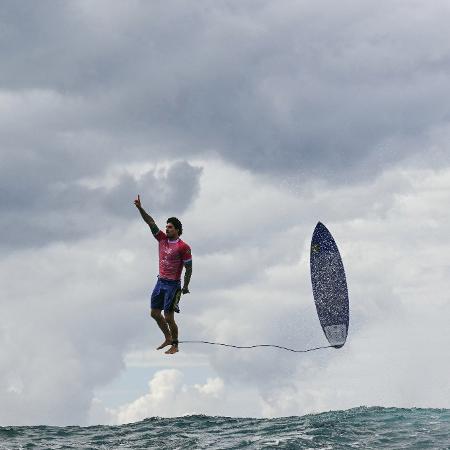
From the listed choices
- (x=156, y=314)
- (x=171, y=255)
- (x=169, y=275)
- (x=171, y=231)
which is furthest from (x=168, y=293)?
(x=171, y=231)

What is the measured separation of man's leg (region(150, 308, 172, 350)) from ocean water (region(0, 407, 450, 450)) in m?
2.37

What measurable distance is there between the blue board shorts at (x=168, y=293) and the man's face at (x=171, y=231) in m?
1.31

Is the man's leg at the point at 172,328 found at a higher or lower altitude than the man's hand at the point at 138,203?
lower

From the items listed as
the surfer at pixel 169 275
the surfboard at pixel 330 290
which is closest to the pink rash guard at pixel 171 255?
the surfer at pixel 169 275

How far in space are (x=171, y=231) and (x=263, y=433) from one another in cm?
590

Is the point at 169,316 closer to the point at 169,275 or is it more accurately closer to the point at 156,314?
the point at 156,314

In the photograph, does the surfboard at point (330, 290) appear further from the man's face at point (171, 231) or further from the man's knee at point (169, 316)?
the man's face at point (171, 231)

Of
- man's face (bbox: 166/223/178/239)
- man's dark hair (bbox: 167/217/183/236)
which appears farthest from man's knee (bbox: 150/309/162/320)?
man's dark hair (bbox: 167/217/183/236)

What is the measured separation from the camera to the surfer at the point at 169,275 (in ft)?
65.3

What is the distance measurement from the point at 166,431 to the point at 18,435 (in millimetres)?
4248

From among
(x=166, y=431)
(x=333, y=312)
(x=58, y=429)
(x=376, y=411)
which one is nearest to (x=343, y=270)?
(x=333, y=312)

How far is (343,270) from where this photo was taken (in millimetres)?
25453

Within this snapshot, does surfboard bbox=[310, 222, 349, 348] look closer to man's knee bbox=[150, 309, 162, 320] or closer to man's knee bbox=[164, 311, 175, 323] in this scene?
man's knee bbox=[164, 311, 175, 323]

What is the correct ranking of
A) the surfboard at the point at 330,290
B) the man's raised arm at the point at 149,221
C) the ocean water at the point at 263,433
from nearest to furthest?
the ocean water at the point at 263,433, the man's raised arm at the point at 149,221, the surfboard at the point at 330,290
